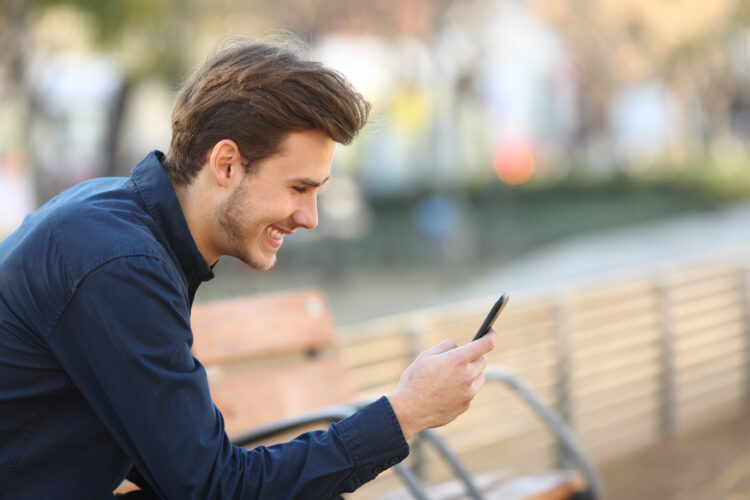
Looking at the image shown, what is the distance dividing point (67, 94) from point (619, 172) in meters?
12.8

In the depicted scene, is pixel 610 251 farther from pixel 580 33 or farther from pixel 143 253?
pixel 143 253

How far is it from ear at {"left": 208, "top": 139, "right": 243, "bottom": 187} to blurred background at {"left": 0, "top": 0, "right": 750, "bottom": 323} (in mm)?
8332

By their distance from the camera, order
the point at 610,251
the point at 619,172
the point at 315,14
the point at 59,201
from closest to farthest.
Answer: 1. the point at 59,201
2. the point at 610,251
3. the point at 315,14
4. the point at 619,172

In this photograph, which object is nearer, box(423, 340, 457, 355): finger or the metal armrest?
box(423, 340, 457, 355): finger

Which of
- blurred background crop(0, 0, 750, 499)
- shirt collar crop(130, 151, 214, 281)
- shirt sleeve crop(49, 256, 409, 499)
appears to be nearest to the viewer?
shirt sleeve crop(49, 256, 409, 499)

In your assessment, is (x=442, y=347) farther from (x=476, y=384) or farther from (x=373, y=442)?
(x=373, y=442)

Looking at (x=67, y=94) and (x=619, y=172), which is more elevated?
(x=67, y=94)

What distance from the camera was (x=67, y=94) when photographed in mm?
24344

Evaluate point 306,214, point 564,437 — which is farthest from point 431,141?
point 306,214

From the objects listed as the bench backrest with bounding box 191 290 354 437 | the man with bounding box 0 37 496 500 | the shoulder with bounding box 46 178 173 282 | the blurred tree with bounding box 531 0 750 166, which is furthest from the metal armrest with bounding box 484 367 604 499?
the blurred tree with bounding box 531 0 750 166

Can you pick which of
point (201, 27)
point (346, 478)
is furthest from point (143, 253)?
point (201, 27)

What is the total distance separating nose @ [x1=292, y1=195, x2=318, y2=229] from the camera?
2080mm

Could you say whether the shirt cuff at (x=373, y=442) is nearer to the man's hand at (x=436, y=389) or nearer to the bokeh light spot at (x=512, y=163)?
the man's hand at (x=436, y=389)

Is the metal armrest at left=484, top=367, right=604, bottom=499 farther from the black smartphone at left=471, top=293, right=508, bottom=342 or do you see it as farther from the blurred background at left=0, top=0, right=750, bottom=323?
the blurred background at left=0, top=0, right=750, bottom=323
